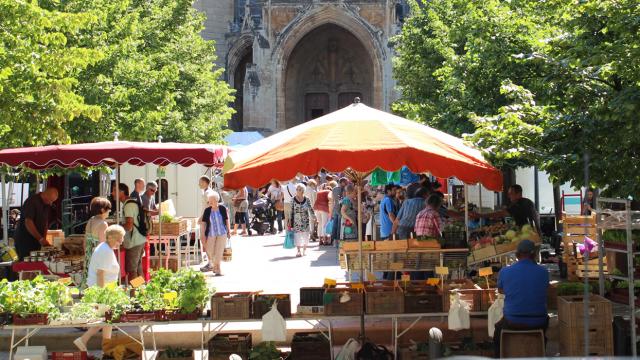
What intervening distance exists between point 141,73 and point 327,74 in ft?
103

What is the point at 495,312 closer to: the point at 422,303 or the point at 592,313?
the point at 422,303

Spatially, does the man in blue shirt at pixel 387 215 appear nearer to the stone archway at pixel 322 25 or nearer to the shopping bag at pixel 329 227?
the shopping bag at pixel 329 227

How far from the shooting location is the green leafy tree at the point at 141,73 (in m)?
21.1

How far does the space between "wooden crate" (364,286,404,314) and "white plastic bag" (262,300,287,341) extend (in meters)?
0.92

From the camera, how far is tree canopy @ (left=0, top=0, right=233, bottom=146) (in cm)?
1374

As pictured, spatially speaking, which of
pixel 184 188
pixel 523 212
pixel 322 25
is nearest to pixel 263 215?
pixel 184 188

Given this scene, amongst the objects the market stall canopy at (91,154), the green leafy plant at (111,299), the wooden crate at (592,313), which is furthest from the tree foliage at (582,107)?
the market stall canopy at (91,154)

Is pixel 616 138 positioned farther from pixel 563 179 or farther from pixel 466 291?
pixel 466 291

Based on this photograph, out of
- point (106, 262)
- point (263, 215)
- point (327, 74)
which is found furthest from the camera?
point (327, 74)

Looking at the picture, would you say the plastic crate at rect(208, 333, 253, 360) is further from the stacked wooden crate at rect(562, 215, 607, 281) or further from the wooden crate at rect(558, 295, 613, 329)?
the stacked wooden crate at rect(562, 215, 607, 281)

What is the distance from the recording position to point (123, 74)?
22.5 metres

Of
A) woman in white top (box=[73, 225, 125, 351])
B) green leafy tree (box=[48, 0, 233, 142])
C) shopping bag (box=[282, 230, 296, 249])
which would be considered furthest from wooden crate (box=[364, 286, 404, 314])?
shopping bag (box=[282, 230, 296, 249])

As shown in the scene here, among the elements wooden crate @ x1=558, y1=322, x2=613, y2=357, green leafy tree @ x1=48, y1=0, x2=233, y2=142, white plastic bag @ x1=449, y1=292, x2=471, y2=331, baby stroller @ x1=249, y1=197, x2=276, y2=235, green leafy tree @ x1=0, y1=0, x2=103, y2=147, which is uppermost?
green leafy tree @ x1=48, y1=0, x2=233, y2=142

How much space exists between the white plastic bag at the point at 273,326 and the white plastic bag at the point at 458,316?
65.9 inches
